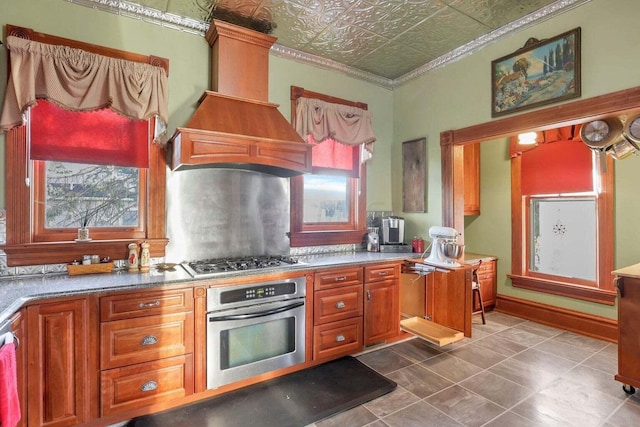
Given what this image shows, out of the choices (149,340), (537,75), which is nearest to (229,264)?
(149,340)

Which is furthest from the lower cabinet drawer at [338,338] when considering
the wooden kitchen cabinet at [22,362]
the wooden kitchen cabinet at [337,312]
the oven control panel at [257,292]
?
the wooden kitchen cabinet at [22,362]

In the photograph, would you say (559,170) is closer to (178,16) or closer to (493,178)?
(493,178)

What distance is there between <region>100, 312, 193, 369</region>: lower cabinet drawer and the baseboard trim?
13.2ft

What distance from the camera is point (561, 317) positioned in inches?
148

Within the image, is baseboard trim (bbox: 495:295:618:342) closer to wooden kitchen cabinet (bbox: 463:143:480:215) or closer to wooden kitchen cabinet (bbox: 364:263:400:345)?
wooden kitchen cabinet (bbox: 463:143:480:215)

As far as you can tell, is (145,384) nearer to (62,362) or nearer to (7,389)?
(62,362)

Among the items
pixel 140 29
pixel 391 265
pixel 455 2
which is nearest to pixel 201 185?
pixel 140 29

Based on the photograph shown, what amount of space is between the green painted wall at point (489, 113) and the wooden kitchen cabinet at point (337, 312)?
51.3 inches

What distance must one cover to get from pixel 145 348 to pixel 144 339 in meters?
0.06

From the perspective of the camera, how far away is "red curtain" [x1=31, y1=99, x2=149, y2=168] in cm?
233

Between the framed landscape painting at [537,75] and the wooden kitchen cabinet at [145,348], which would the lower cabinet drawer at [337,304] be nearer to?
the wooden kitchen cabinet at [145,348]

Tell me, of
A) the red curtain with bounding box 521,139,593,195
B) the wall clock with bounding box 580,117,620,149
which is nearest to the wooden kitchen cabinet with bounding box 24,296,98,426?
the wall clock with bounding box 580,117,620,149

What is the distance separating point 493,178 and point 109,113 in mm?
4640

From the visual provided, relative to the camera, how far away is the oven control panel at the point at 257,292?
235cm
